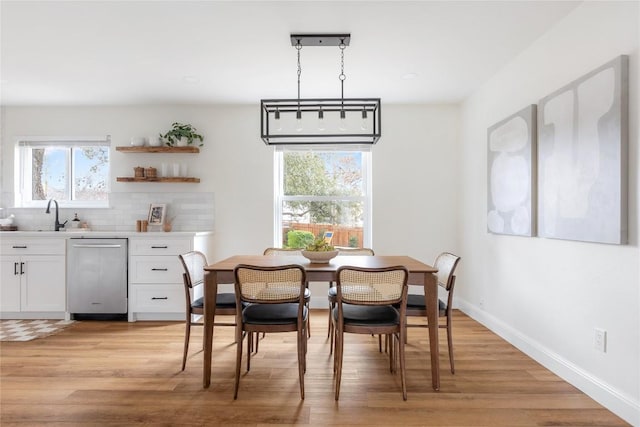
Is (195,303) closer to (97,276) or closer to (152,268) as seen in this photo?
(152,268)

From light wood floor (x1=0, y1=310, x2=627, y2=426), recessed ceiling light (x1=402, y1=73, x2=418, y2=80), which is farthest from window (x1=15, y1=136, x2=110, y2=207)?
recessed ceiling light (x1=402, y1=73, x2=418, y2=80)

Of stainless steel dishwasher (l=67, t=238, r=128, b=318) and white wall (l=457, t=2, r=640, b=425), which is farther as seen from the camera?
stainless steel dishwasher (l=67, t=238, r=128, b=318)

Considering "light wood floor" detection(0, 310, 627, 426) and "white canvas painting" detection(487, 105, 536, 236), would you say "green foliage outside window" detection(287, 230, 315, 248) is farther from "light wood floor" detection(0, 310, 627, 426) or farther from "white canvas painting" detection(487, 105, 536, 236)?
"white canvas painting" detection(487, 105, 536, 236)

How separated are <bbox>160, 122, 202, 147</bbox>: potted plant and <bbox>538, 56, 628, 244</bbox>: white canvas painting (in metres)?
3.56

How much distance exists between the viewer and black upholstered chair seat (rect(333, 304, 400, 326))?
2328mm

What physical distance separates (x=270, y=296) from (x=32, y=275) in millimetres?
3285

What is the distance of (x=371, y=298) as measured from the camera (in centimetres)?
227

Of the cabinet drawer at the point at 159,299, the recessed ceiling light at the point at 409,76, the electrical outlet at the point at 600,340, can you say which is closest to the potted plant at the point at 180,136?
the cabinet drawer at the point at 159,299

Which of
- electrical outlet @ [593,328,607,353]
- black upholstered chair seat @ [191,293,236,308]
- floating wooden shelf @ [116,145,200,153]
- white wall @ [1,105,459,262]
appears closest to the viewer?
electrical outlet @ [593,328,607,353]

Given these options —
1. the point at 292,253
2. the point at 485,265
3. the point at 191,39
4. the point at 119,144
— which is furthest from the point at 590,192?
the point at 119,144

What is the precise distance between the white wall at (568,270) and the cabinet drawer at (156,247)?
10.4 ft

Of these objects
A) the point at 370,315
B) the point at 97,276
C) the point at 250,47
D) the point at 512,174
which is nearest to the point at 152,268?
the point at 97,276

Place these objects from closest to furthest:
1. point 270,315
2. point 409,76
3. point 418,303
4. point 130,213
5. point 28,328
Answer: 1. point 270,315
2. point 418,303
3. point 409,76
4. point 28,328
5. point 130,213

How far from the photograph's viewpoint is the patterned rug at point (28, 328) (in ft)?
11.5
